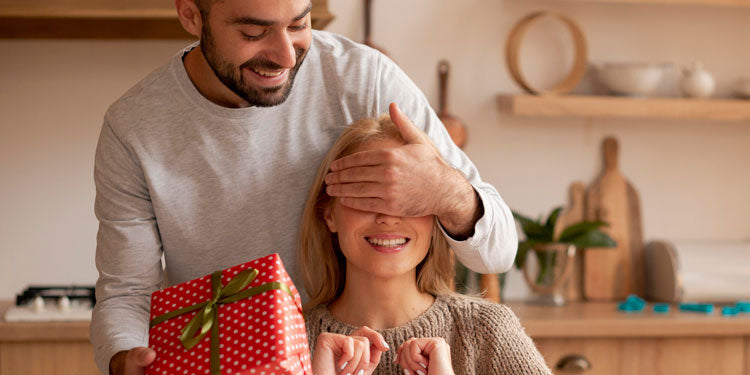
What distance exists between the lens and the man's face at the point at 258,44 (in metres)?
1.33

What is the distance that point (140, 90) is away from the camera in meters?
1.58

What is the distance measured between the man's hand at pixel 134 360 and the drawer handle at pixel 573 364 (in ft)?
4.75

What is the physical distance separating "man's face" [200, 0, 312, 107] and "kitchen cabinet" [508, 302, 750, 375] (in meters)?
1.27

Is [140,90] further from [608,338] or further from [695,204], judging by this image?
[695,204]

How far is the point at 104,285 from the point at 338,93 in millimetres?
539

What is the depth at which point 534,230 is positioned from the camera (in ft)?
8.86

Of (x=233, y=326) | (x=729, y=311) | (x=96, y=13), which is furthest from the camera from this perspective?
(x=729, y=311)

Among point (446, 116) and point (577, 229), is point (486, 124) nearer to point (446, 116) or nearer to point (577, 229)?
point (446, 116)

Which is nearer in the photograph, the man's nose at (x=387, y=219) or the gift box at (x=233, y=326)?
the gift box at (x=233, y=326)

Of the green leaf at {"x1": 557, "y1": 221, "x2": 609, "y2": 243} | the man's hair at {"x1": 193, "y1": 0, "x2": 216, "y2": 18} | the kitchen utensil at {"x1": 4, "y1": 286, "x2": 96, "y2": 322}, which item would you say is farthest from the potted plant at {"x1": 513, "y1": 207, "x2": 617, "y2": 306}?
the man's hair at {"x1": 193, "y1": 0, "x2": 216, "y2": 18}

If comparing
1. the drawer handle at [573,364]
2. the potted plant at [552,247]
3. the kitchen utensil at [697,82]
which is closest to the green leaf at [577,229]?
the potted plant at [552,247]

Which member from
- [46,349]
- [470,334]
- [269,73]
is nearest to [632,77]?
[470,334]

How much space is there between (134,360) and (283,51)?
508 mm

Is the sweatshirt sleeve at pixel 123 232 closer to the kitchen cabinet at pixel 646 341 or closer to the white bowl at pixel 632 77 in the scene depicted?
the kitchen cabinet at pixel 646 341
